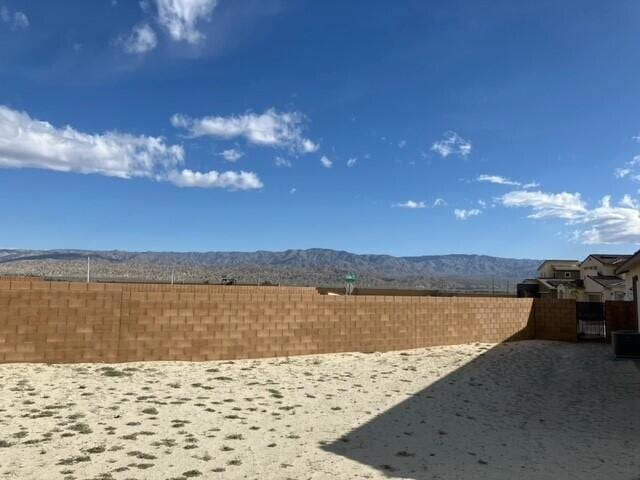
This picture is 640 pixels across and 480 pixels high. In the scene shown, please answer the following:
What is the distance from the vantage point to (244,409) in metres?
7.52

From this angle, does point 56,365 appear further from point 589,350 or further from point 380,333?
point 589,350

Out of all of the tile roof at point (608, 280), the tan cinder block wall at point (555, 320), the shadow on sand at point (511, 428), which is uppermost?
the tile roof at point (608, 280)

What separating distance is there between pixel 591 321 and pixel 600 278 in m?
→ 28.0

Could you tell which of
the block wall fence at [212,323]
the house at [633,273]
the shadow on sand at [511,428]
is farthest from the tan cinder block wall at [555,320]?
the shadow on sand at [511,428]

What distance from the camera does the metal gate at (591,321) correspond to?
1619 centimetres

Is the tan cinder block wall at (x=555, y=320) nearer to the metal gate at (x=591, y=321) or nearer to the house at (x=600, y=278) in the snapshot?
the metal gate at (x=591, y=321)

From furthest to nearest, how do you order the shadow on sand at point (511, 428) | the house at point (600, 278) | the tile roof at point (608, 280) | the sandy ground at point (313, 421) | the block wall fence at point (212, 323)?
the house at point (600, 278)
the tile roof at point (608, 280)
the block wall fence at point (212, 323)
the shadow on sand at point (511, 428)
the sandy ground at point (313, 421)

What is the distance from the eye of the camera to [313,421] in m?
7.07

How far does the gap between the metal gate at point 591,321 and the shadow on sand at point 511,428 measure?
4.65m

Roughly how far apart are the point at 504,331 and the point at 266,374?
857 cm

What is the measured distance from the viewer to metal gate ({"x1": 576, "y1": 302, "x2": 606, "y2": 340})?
16188 mm

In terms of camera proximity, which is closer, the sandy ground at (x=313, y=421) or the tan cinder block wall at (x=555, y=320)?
the sandy ground at (x=313, y=421)

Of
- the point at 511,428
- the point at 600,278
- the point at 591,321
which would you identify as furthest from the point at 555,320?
the point at 600,278

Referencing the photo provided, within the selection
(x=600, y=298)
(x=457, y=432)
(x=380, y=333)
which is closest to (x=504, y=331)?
(x=380, y=333)
